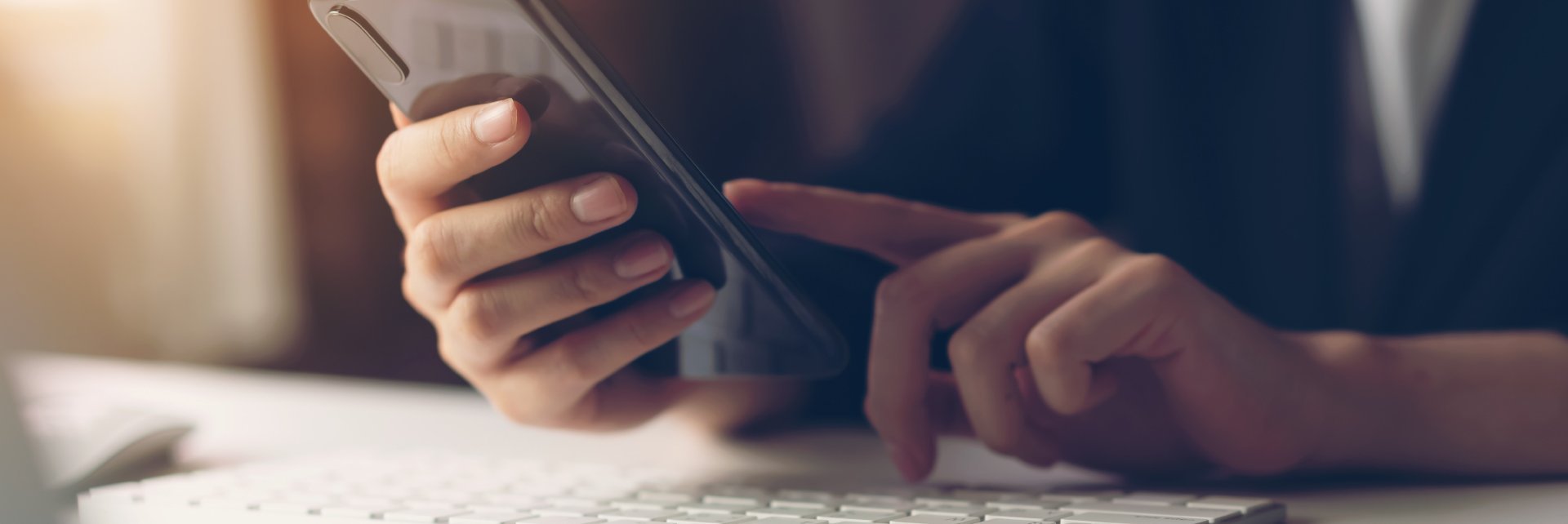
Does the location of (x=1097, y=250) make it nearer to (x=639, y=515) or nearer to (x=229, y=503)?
(x=639, y=515)

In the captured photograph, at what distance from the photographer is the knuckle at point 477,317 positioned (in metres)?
0.47

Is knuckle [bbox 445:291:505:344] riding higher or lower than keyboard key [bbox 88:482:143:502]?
higher

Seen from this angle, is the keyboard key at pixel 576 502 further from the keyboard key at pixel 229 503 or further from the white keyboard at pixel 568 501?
the keyboard key at pixel 229 503

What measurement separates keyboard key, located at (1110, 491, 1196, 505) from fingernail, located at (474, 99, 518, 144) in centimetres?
24

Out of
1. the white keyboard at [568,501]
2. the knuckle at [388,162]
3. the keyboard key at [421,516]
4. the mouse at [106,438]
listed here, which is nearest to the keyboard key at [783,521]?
the white keyboard at [568,501]

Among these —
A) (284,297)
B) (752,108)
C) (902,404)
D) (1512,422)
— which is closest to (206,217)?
(284,297)

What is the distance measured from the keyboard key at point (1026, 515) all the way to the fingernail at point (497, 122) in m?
0.20

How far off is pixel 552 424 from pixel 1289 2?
681 mm

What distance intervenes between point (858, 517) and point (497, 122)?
0.18m

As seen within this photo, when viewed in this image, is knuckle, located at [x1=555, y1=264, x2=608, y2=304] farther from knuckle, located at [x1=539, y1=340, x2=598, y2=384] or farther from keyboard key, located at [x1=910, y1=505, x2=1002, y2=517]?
keyboard key, located at [x1=910, y1=505, x2=1002, y2=517]

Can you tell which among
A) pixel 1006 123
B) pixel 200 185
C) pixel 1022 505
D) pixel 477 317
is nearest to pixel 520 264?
pixel 477 317

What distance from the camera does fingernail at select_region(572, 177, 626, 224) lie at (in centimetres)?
39

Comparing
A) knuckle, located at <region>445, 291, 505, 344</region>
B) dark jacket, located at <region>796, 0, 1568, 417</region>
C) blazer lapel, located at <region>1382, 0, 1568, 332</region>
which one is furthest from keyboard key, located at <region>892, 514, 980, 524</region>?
blazer lapel, located at <region>1382, 0, 1568, 332</region>

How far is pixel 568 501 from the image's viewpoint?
0.42 metres
